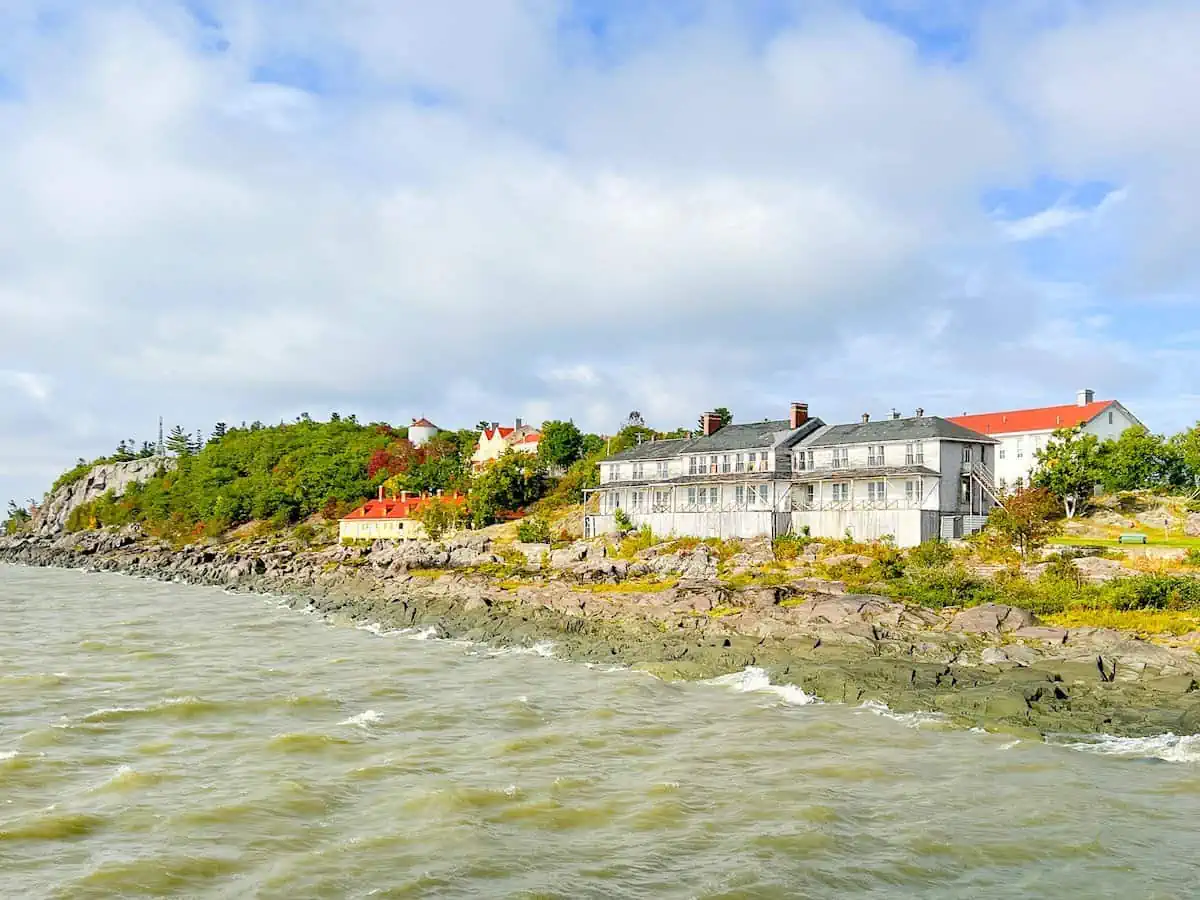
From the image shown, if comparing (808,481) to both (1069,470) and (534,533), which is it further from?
(534,533)

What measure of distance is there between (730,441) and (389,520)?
38568mm

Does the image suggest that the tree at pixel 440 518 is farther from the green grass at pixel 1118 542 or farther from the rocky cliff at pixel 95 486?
the rocky cliff at pixel 95 486

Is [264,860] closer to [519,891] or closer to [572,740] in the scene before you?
[519,891]

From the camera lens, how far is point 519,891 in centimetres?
1479

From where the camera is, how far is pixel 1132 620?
109 ft

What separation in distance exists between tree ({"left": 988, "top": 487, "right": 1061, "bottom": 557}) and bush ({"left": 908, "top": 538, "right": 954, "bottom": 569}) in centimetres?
279

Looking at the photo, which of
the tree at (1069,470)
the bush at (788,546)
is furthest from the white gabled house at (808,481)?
the tree at (1069,470)

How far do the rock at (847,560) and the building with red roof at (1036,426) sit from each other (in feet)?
75.9

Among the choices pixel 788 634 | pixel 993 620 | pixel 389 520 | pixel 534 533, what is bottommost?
pixel 788 634

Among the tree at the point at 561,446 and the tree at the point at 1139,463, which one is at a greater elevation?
the tree at the point at 561,446

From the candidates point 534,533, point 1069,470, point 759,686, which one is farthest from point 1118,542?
point 534,533

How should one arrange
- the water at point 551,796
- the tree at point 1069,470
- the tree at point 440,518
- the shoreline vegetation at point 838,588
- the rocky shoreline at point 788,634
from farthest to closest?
the tree at point 440,518, the tree at point 1069,470, the shoreline vegetation at point 838,588, the rocky shoreline at point 788,634, the water at point 551,796

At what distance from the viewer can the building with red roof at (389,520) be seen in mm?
85562

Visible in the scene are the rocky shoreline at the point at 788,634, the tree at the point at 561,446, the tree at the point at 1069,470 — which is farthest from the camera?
the tree at the point at 561,446
